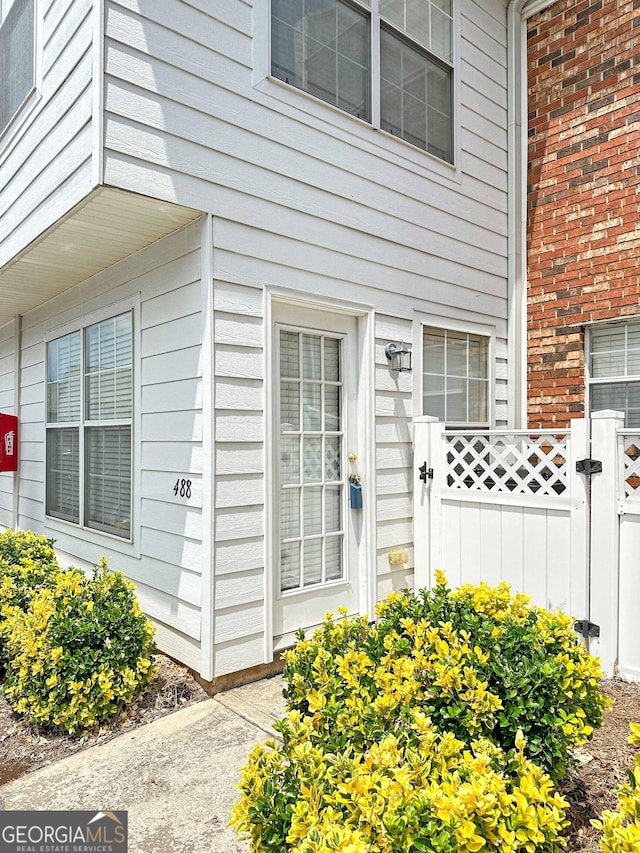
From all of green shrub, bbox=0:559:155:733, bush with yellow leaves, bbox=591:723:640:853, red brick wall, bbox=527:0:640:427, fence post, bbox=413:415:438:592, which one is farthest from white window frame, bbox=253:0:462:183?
bush with yellow leaves, bbox=591:723:640:853

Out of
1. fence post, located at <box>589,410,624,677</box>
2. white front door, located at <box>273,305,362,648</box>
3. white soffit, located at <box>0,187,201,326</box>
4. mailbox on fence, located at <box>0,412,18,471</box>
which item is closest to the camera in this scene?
white soffit, located at <box>0,187,201,326</box>

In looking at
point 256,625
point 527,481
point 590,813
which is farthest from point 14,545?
point 590,813

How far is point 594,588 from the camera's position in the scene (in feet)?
11.9

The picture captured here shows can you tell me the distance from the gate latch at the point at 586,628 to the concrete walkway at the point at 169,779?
1903mm

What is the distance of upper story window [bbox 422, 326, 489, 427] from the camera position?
16.3 ft

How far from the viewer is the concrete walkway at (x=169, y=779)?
227 centimetres

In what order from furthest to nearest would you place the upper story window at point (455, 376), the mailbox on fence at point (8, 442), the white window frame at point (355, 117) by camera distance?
the mailbox on fence at point (8, 442)
the upper story window at point (455, 376)
the white window frame at point (355, 117)

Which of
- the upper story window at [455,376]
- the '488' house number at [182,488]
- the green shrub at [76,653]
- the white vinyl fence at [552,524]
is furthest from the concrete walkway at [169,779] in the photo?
the upper story window at [455,376]

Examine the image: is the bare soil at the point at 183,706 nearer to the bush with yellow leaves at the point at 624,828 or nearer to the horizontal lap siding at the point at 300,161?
the bush with yellow leaves at the point at 624,828

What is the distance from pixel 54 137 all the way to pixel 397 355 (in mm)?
2711

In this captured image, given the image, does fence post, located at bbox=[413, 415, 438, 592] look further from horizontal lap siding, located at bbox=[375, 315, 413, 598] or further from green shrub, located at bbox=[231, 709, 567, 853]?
green shrub, located at bbox=[231, 709, 567, 853]

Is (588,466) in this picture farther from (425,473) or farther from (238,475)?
(238,475)

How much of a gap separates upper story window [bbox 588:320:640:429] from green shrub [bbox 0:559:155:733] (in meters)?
4.24

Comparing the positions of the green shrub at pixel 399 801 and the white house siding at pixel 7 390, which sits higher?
the white house siding at pixel 7 390
